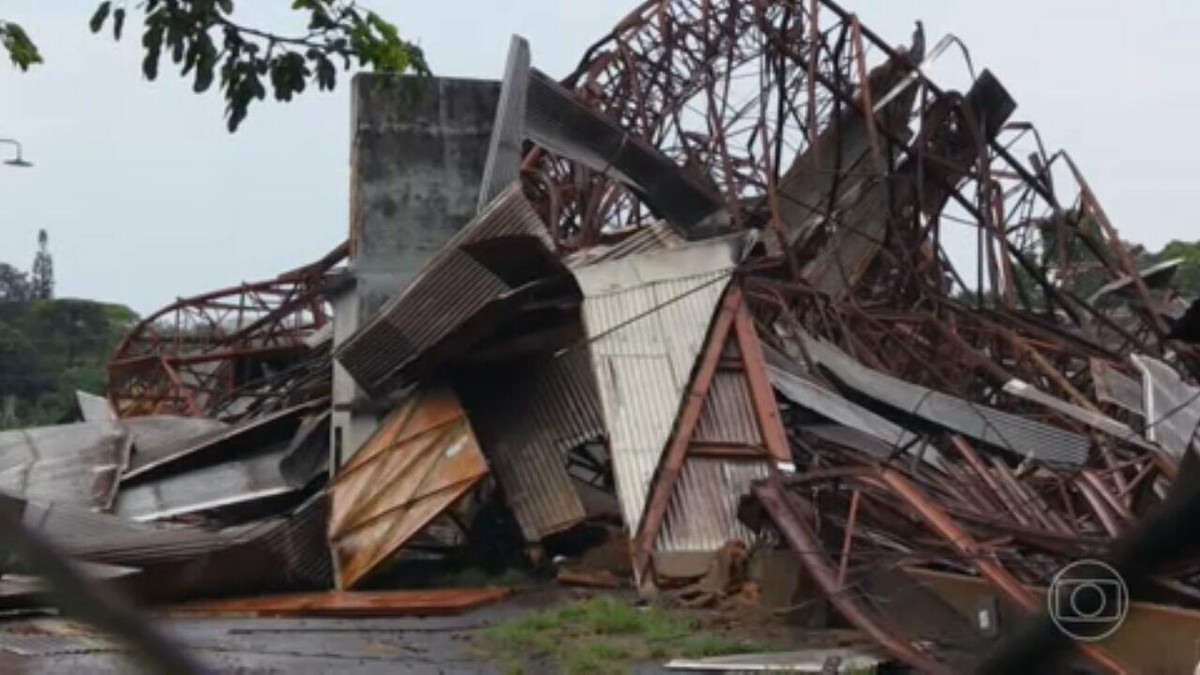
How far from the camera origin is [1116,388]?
15094mm

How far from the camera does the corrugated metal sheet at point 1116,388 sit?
1456cm

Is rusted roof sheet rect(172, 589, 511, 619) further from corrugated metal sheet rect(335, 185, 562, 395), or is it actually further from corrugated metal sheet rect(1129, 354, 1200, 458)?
corrugated metal sheet rect(1129, 354, 1200, 458)

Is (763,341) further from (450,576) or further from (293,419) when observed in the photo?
(293,419)

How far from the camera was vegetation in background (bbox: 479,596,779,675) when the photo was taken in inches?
409

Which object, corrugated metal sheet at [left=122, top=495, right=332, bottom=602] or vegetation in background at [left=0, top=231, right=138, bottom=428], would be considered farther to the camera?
vegetation in background at [left=0, top=231, right=138, bottom=428]

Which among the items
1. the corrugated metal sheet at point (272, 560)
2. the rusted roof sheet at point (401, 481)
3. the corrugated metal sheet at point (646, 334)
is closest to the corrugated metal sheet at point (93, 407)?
the rusted roof sheet at point (401, 481)

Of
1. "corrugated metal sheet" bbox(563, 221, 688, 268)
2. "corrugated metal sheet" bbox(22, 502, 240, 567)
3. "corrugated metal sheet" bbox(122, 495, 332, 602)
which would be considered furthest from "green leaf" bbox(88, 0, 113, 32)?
"corrugated metal sheet" bbox(563, 221, 688, 268)

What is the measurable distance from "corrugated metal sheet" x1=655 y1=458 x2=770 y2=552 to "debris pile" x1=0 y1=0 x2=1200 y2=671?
0.08 ft

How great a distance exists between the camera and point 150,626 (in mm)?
1128

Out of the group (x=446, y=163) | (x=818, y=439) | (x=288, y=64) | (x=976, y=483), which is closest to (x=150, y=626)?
(x=288, y=64)

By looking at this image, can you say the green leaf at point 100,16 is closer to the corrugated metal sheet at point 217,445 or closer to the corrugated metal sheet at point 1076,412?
the corrugated metal sheet at point 1076,412

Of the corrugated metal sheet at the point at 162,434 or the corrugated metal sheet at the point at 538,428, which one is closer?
the corrugated metal sheet at the point at 538,428

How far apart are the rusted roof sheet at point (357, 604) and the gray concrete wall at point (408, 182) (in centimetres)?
389

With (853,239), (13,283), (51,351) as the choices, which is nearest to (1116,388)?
(853,239)
